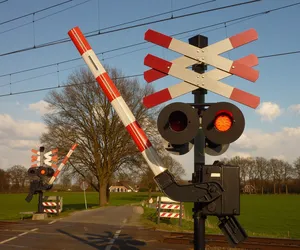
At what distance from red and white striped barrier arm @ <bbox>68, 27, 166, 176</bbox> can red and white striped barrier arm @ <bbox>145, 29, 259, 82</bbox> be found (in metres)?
0.68

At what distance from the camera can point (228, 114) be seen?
3.60m

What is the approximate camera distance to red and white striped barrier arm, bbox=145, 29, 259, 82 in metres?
3.72

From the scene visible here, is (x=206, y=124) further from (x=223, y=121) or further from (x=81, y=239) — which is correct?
(x=81, y=239)

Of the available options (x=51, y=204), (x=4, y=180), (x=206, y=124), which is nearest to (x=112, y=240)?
(x=206, y=124)

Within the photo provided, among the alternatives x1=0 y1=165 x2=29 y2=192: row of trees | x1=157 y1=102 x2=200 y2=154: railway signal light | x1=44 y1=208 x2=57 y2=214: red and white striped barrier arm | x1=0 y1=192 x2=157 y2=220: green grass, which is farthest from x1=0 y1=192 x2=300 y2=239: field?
x1=0 y1=165 x2=29 y2=192: row of trees

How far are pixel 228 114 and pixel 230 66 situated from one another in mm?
505

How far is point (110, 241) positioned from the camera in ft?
36.4

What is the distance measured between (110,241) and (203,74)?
27.5 ft

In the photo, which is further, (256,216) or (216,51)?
(256,216)

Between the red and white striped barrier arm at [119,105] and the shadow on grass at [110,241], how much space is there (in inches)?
257

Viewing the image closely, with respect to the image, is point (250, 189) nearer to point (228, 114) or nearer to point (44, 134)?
point (44, 134)

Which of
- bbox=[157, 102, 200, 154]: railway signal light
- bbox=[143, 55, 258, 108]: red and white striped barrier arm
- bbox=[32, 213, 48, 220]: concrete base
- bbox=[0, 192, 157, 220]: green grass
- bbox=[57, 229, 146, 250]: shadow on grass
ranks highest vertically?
bbox=[143, 55, 258, 108]: red and white striped barrier arm

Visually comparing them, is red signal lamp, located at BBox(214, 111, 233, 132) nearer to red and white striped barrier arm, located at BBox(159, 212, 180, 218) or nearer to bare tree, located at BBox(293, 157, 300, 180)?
red and white striped barrier arm, located at BBox(159, 212, 180, 218)

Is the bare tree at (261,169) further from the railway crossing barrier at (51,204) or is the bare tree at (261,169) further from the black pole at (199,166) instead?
the black pole at (199,166)
